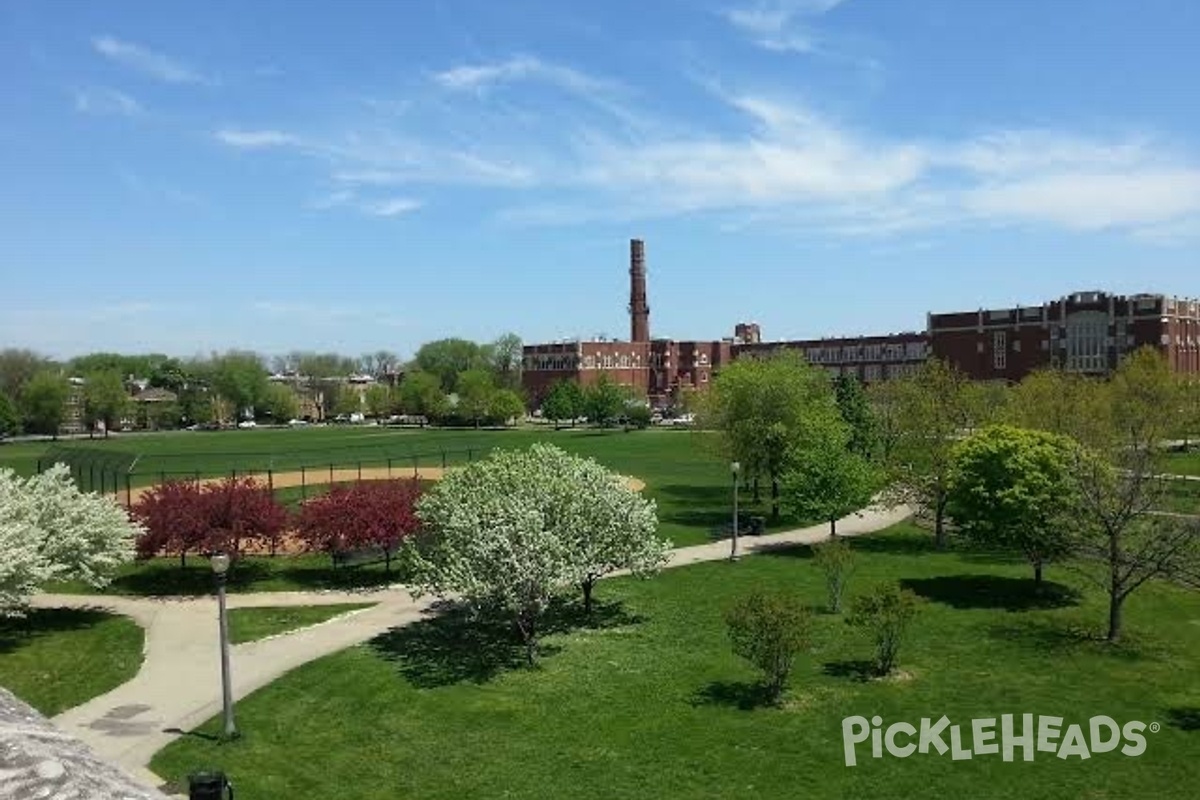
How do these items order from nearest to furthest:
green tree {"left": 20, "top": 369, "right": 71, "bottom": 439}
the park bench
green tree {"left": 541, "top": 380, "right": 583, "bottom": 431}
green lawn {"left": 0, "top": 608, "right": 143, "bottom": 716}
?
1. green lawn {"left": 0, "top": 608, "right": 143, "bottom": 716}
2. the park bench
3. green tree {"left": 541, "top": 380, "right": 583, "bottom": 431}
4. green tree {"left": 20, "top": 369, "right": 71, "bottom": 439}

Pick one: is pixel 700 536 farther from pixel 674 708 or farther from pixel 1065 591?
pixel 674 708

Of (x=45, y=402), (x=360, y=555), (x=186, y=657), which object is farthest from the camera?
(x=45, y=402)

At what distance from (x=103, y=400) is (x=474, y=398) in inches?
1843

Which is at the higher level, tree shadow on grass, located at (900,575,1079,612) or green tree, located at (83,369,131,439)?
green tree, located at (83,369,131,439)

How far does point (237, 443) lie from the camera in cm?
10394

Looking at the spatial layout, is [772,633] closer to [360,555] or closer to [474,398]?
[360,555]

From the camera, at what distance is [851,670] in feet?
68.3

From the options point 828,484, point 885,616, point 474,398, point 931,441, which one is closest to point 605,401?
point 474,398

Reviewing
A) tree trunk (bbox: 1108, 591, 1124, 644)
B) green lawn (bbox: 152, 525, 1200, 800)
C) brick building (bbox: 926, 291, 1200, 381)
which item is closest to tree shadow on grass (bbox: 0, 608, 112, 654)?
green lawn (bbox: 152, 525, 1200, 800)

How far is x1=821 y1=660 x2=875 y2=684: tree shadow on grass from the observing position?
66.5 ft

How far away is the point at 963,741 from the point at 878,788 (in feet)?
9.36

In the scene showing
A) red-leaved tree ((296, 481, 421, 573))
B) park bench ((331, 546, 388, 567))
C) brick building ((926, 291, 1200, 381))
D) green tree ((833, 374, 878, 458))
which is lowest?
park bench ((331, 546, 388, 567))

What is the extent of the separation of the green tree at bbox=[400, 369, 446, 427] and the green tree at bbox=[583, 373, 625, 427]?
2739 cm

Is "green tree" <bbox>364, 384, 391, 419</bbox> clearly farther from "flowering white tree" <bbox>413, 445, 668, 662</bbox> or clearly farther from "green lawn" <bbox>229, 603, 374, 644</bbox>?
"flowering white tree" <bbox>413, 445, 668, 662</bbox>
